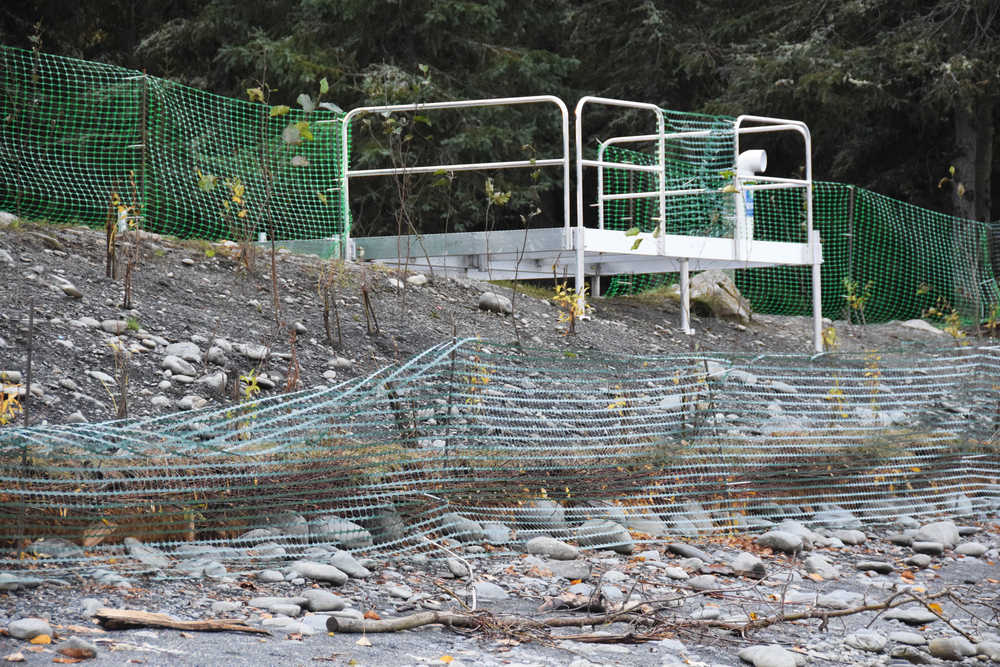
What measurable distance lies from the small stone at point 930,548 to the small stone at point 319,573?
3.15 metres

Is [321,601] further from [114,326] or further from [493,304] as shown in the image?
[493,304]

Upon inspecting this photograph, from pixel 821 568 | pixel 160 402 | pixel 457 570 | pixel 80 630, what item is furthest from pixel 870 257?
pixel 80 630

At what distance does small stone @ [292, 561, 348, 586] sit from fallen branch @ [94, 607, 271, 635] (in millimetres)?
712

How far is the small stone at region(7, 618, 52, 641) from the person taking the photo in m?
3.55

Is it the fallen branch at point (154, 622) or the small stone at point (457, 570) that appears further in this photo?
the small stone at point (457, 570)

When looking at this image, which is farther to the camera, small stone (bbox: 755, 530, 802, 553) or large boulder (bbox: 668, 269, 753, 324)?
large boulder (bbox: 668, 269, 753, 324)

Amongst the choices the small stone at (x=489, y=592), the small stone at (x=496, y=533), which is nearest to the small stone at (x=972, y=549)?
the small stone at (x=496, y=533)

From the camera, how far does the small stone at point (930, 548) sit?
620cm

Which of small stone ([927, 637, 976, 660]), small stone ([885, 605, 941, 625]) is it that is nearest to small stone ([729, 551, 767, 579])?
small stone ([885, 605, 941, 625])

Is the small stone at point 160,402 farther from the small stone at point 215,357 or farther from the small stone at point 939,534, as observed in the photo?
the small stone at point 939,534

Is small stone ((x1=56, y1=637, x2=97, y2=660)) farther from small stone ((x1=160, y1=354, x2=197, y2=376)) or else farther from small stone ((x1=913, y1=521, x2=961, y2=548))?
small stone ((x1=913, y1=521, x2=961, y2=548))

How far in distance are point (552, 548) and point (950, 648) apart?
1699 mm

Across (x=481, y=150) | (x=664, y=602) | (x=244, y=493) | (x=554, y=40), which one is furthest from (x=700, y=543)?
(x=554, y=40)

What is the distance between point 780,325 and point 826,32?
634 cm
